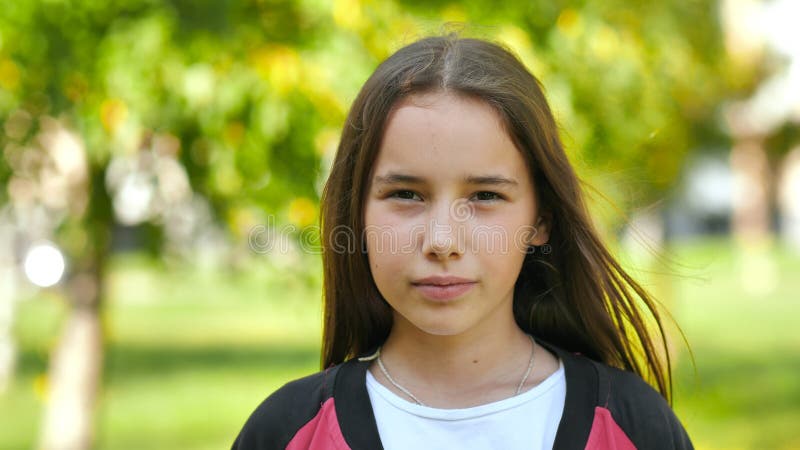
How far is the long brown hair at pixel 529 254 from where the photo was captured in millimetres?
1787

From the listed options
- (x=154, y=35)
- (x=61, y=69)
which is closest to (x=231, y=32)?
(x=154, y=35)

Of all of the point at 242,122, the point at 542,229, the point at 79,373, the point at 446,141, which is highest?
the point at 242,122

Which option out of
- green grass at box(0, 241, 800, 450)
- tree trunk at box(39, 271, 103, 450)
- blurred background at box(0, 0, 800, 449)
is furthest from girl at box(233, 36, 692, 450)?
tree trunk at box(39, 271, 103, 450)

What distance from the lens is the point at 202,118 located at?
3.69 metres

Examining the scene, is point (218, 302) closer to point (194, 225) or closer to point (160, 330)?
point (160, 330)

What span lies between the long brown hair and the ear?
2cm

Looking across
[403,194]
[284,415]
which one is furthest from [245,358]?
[403,194]

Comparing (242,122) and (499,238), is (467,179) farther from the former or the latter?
(242,122)

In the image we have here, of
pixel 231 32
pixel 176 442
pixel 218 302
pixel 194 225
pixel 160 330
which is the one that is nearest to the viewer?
pixel 231 32

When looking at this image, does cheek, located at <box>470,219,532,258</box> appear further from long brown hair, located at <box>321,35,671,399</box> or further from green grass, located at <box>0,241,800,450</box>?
green grass, located at <box>0,241,800,450</box>

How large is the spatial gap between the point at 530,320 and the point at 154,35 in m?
2.11

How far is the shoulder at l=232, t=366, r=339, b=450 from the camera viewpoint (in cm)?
173

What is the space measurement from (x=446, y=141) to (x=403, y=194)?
0.12 m

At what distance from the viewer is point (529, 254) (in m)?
1.99
